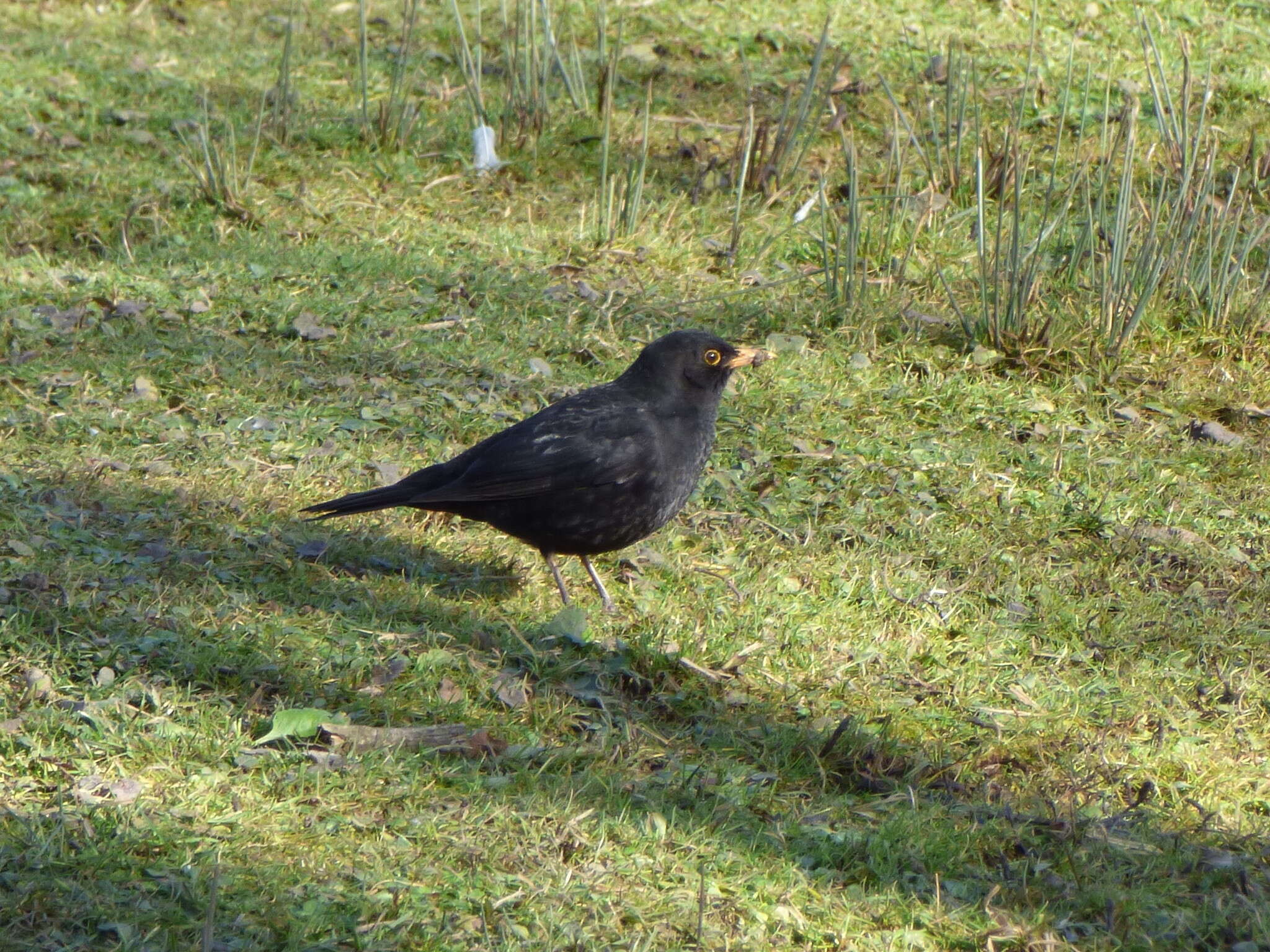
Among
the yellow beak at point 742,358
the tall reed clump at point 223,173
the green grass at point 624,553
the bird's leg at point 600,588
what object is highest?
the yellow beak at point 742,358

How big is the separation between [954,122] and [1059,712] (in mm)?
4801

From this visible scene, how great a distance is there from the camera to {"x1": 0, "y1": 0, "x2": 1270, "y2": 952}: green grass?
3332 mm

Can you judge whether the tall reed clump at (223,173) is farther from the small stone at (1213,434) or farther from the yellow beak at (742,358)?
the small stone at (1213,434)

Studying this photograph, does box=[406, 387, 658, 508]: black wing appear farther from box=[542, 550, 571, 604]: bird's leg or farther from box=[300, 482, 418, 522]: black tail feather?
box=[542, 550, 571, 604]: bird's leg

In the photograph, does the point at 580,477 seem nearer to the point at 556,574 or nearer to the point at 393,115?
the point at 556,574

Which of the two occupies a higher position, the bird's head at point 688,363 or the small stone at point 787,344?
the bird's head at point 688,363

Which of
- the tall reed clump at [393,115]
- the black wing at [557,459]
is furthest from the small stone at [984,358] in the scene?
the tall reed clump at [393,115]

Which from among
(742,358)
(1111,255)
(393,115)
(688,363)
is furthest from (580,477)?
(393,115)

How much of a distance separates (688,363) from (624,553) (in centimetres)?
77

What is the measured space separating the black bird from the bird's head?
0.03m

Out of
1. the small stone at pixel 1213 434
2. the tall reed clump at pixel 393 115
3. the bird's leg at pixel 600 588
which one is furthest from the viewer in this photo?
the tall reed clump at pixel 393 115

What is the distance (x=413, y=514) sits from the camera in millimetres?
5227

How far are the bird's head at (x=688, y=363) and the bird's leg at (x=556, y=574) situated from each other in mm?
679

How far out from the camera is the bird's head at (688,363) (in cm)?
488
